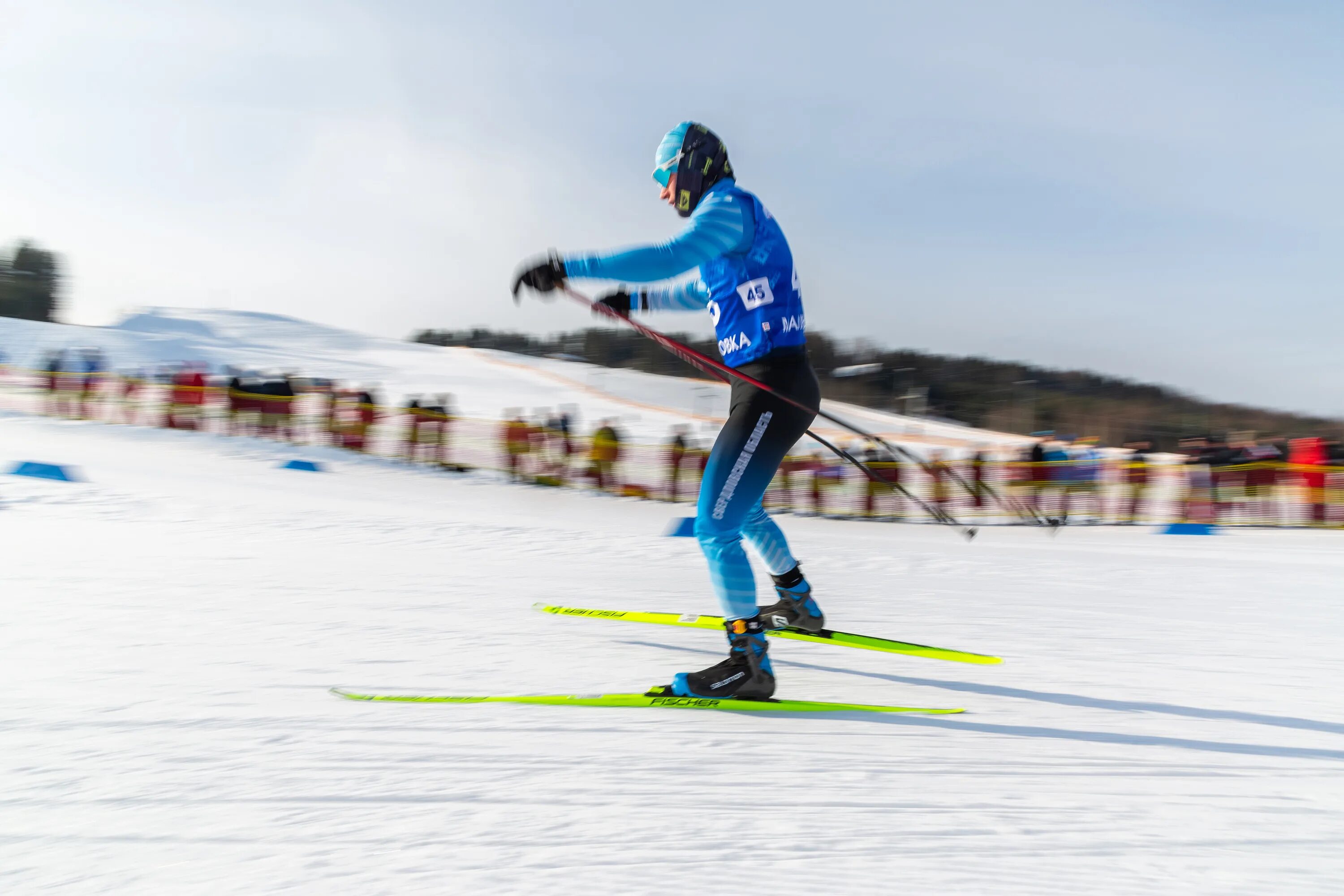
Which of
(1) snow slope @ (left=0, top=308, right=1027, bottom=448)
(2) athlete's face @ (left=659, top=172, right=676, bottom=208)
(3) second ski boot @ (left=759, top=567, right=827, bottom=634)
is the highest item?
(1) snow slope @ (left=0, top=308, right=1027, bottom=448)

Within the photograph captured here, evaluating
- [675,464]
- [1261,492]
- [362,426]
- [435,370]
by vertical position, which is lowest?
[1261,492]

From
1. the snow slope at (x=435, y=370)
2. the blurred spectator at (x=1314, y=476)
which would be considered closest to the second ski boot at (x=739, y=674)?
the blurred spectator at (x=1314, y=476)

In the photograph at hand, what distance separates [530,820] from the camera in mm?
1576

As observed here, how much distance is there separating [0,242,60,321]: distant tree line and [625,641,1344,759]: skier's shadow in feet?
242

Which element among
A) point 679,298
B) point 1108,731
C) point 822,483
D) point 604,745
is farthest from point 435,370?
point 1108,731

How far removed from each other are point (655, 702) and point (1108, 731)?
1.28 meters

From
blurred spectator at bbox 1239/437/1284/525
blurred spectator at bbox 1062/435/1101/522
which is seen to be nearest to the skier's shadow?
blurred spectator at bbox 1062/435/1101/522

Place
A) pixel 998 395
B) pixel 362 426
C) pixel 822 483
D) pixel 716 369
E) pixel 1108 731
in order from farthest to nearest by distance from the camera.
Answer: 1. pixel 998 395
2. pixel 362 426
3. pixel 822 483
4. pixel 716 369
5. pixel 1108 731

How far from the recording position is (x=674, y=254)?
2.43m

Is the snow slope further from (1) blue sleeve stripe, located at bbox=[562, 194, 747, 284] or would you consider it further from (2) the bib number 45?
(1) blue sleeve stripe, located at bbox=[562, 194, 747, 284]

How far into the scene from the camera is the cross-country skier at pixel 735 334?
8.10 ft

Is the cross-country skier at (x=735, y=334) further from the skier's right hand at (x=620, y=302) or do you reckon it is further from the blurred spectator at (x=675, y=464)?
the blurred spectator at (x=675, y=464)

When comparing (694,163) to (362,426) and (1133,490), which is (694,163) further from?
(362,426)

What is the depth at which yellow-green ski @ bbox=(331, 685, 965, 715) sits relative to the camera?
231cm
